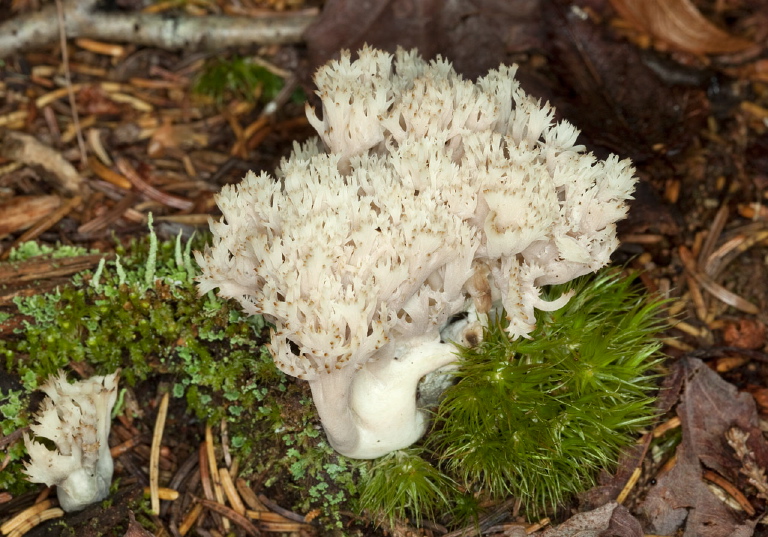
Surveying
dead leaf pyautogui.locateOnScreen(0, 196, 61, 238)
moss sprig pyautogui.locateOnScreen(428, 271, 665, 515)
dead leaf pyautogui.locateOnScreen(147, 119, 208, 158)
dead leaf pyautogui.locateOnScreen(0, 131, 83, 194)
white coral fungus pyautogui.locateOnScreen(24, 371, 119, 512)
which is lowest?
white coral fungus pyautogui.locateOnScreen(24, 371, 119, 512)

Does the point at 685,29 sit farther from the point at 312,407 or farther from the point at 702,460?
the point at 312,407

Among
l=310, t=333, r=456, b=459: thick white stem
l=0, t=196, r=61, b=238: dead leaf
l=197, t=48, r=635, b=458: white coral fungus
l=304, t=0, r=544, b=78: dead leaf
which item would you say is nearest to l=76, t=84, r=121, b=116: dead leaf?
l=0, t=196, r=61, b=238: dead leaf

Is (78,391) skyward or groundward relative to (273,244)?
groundward

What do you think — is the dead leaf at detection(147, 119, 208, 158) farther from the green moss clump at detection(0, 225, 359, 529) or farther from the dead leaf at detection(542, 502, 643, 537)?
the dead leaf at detection(542, 502, 643, 537)

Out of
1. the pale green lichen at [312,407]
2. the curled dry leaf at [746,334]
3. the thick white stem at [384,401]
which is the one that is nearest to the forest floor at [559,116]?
the curled dry leaf at [746,334]

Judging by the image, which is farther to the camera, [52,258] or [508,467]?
[52,258]

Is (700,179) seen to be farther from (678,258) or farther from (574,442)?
(574,442)

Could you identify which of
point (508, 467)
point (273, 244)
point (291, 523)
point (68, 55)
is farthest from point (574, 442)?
point (68, 55)
